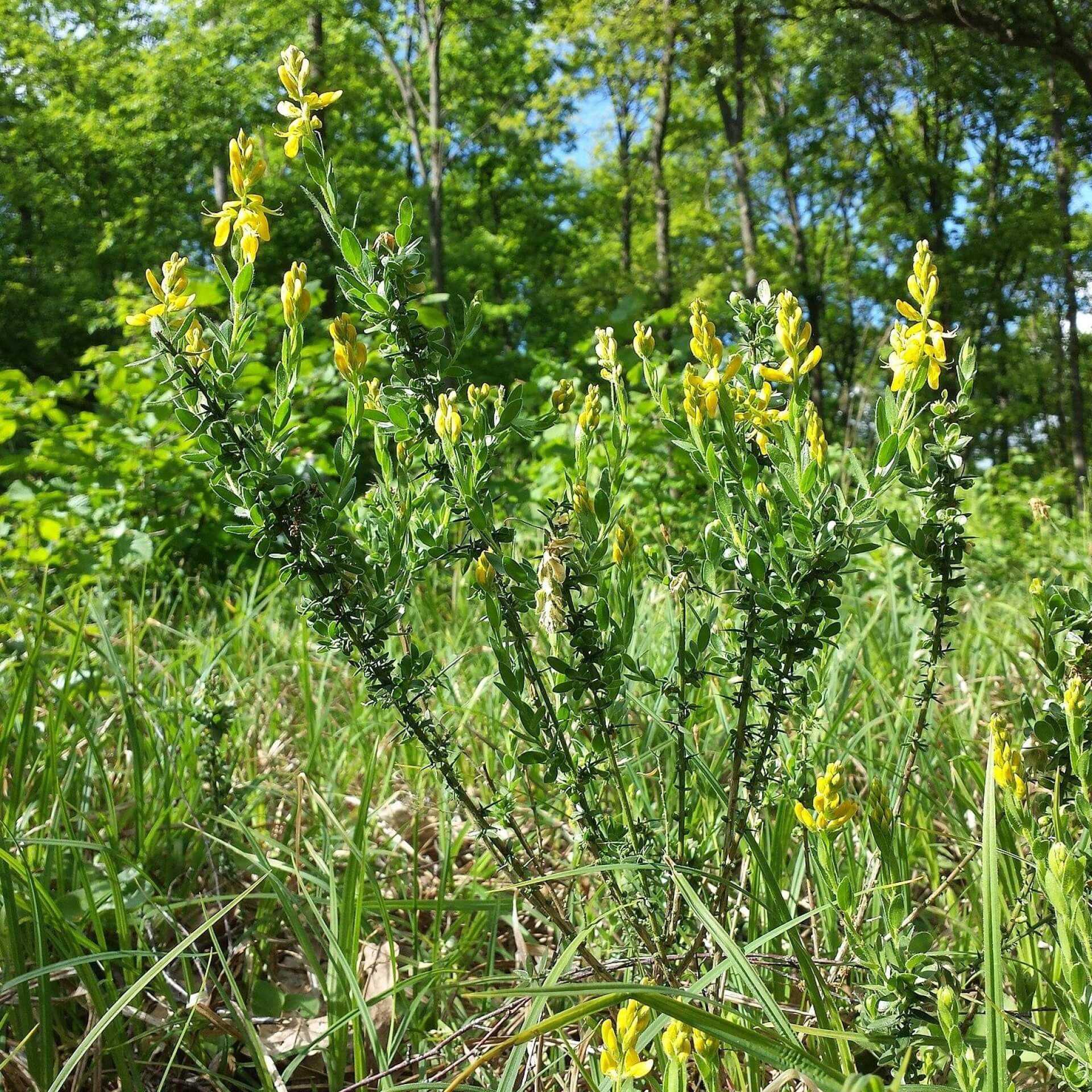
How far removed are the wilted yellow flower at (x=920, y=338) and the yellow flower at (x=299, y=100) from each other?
564mm

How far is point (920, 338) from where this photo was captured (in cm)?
76

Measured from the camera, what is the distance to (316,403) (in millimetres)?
4773

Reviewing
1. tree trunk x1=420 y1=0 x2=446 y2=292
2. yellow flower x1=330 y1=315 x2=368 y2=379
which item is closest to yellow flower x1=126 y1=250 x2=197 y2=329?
yellow flower x1=330 y1=315 x2=368 y2=379

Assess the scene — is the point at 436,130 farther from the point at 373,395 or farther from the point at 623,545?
the point at 623,545

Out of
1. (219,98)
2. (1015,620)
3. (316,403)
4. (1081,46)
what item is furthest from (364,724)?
(219,98)

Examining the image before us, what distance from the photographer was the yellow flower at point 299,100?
82 cm

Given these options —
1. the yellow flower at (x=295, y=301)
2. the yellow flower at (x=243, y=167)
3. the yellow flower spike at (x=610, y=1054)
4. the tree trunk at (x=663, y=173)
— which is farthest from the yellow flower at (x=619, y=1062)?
the tree trunk at (x=663, y=173)

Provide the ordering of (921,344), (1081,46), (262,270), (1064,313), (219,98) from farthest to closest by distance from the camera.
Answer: (1064,313), (262,270), (219,98), (1081,46), (921,344)

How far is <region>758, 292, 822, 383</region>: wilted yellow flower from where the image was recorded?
80 cm

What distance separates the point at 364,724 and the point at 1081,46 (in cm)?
1128

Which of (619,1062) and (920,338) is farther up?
(920,338)

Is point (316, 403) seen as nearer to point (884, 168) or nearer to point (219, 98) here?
point (219, 98)

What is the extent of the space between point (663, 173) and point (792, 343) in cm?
1653

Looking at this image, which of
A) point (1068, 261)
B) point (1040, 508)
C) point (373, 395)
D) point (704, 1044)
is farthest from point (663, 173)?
point (704, 1044)
